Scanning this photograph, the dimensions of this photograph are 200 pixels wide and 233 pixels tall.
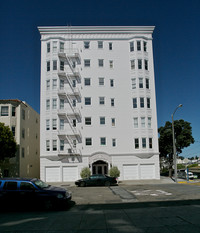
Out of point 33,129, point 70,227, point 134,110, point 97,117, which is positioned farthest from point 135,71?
point 70,227

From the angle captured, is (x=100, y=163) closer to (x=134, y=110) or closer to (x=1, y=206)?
(x=134, y=110)

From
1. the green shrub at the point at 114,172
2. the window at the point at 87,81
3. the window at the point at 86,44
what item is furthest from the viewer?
the window at the point at 86,44

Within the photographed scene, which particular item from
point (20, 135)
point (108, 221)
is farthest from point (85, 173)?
point (108, 221)

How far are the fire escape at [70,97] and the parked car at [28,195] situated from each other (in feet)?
67.7

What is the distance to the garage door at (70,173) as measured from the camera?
33.1 metres

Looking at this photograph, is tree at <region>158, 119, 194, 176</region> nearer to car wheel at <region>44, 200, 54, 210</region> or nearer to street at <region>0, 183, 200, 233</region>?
street at <region>0, 183, 200, 233</region>

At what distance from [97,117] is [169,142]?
15751 millimetres

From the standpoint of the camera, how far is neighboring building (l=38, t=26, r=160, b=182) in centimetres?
3341

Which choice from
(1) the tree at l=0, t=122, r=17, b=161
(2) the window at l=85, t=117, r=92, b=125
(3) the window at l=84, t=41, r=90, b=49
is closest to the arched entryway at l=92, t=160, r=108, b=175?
(2) the window at l=85, t=117, r=92, b=125

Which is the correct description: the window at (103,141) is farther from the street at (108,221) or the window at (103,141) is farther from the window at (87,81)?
the street at (108,221)

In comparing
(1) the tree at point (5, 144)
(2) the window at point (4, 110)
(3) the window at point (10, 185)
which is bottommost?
(3) the window at point (10, 185)

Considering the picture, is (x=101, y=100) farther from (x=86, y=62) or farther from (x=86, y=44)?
(x=86, y=44)

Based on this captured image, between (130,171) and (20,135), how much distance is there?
1698 cm

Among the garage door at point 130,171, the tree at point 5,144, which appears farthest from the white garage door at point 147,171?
the tree at point 5,144
